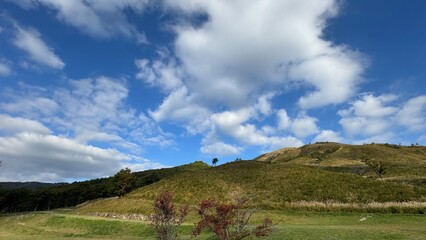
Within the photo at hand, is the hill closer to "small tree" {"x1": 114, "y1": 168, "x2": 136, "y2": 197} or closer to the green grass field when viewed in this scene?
"small tree" {"x1": 114, "y1": 168, "x2": 136, "y2": 197}

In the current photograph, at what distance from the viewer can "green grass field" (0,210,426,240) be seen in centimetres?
3253

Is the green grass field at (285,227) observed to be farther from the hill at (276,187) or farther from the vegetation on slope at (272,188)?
the hill at (276,187)

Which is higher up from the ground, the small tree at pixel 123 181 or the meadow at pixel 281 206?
the small tree at pixel 123 181

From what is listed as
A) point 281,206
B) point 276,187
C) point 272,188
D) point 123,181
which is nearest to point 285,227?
point 281,206

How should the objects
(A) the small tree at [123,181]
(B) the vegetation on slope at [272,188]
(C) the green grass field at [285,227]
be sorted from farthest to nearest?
(A) the small tree at [123,181] < (B) the vegetation on slope at [272,188] < (C) the green grass field at [285,227]

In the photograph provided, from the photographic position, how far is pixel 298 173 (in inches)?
3573

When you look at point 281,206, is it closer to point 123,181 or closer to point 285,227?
point 285,227

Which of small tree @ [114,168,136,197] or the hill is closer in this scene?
the hill

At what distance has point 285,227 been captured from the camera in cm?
3909

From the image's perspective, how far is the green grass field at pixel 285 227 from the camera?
32.5m

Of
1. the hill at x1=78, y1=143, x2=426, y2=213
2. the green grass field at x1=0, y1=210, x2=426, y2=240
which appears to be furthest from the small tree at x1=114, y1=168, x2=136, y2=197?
the green grass field at x1=0, y1=210, x2=426, y2=240

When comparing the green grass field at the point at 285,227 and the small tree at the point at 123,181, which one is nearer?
the green grass field at the point at 285,227

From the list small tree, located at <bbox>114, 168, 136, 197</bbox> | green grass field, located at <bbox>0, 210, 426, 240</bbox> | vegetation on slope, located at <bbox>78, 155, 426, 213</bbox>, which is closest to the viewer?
green grass field, located at <bbox>0, 210, 426, 240</bbox>

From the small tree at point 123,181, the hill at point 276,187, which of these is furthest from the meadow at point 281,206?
the small tree at point 123,181
